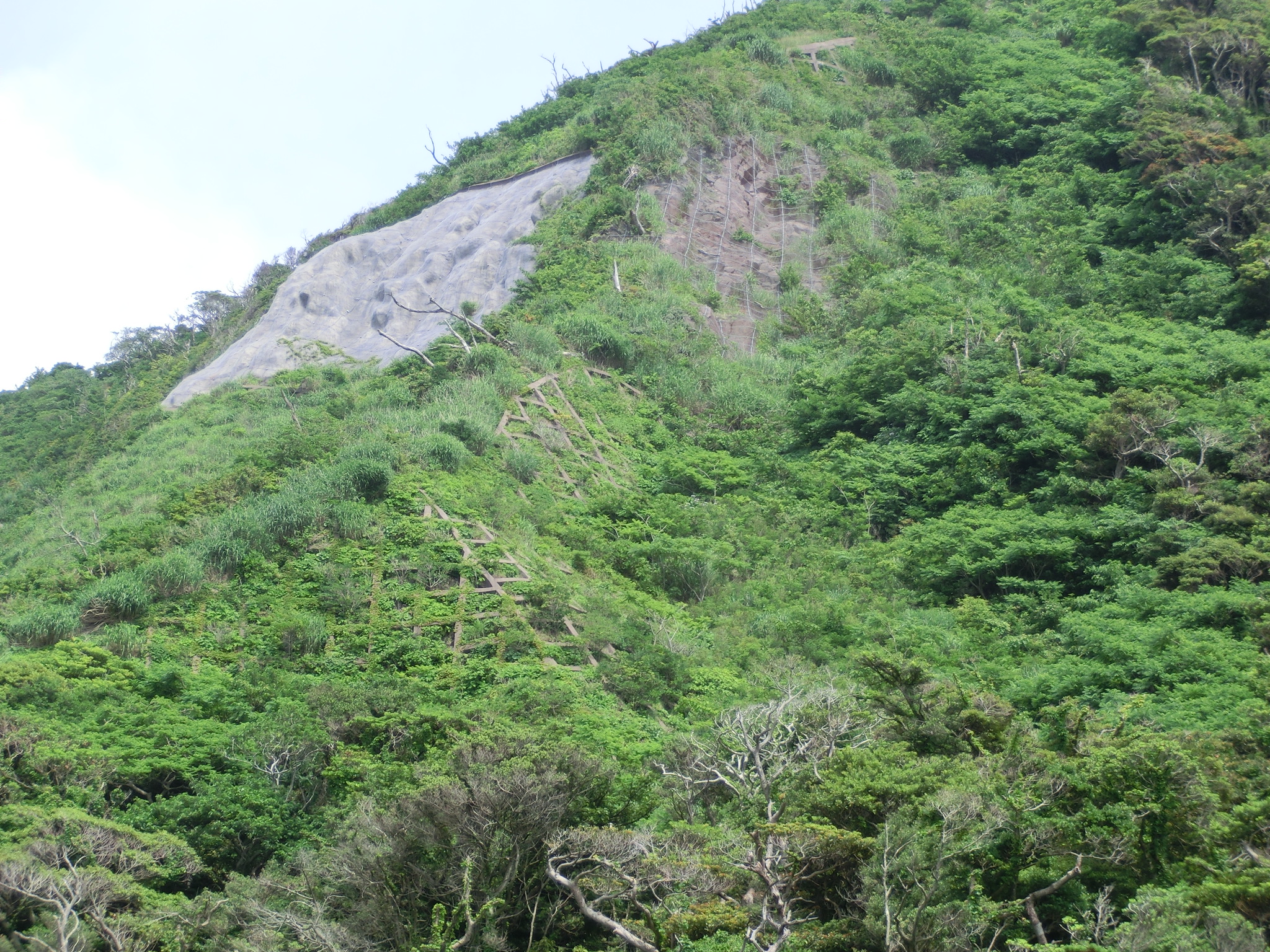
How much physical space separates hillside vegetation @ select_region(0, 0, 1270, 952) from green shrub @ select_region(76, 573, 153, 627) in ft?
0.23

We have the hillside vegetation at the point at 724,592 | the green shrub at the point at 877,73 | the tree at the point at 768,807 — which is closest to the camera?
the tree at the point at 768,807

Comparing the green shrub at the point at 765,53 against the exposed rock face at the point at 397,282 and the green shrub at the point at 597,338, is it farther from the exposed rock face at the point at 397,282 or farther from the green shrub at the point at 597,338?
the green shrub at the point at 597,338

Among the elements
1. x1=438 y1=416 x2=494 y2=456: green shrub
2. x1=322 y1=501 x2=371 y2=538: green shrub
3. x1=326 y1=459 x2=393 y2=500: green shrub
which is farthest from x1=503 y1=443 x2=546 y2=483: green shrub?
x1=322 y1=501 x2=371 y2=538: green shrub

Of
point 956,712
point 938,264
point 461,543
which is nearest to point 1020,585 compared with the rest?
point 956,712

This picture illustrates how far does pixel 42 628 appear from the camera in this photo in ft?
49.0

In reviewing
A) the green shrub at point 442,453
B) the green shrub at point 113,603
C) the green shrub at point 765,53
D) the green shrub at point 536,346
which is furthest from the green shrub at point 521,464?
the green shrub at point 765,53

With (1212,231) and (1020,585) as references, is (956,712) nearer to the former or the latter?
(1020,585)

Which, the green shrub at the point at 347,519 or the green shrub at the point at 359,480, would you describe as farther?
the green shrub at the point at 359,480

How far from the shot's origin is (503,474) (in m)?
20.4

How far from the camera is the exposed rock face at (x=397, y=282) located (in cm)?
3225

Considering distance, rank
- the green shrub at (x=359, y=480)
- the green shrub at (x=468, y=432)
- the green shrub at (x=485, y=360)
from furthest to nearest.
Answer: the green shrub at (x=485, y=360), the green shrub at (x=468, y=432), the green shrub at (x=359, y=480)

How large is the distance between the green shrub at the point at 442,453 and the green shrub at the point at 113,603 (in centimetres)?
571

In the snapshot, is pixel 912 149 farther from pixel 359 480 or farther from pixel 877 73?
pixel 359 480

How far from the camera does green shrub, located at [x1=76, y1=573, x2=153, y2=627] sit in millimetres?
15477
